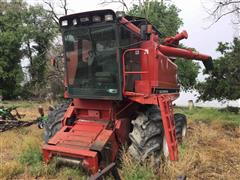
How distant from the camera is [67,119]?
740 centimetres

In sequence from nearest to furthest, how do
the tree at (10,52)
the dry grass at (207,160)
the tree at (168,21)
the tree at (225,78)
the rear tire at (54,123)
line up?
the dry grass at (207,160)
the rear tire at (54,123)
the tree at (225,78)
the tree at (168,21)
the tree at (10,52)

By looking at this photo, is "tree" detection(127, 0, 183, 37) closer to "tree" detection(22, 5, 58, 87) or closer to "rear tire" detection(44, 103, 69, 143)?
"tree" detection(22, 5, 58, 87)

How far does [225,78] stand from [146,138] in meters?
11.3

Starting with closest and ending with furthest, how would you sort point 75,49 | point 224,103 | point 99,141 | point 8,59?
point 99,141, point 75,49, point 224,103, point 8,59

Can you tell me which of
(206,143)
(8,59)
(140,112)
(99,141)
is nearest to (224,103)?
(206,143)

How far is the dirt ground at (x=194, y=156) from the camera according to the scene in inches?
234

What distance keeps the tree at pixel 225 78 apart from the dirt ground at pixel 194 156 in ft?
21.2

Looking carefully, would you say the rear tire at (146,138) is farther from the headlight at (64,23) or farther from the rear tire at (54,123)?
the headlight at (64,23)

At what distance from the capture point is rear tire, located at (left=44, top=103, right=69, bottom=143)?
7.52m

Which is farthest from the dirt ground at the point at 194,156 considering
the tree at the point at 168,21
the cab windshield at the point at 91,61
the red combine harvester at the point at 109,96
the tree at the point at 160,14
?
the tree at the point at 160,14

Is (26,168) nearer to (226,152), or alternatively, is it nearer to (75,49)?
(75,49)

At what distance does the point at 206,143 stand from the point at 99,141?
325 cm

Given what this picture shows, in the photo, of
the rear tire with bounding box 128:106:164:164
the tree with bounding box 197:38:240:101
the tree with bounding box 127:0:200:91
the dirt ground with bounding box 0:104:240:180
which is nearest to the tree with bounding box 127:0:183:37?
the tree with bounding box 127:0:200:91

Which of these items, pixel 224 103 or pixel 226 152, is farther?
pixel 224 103
